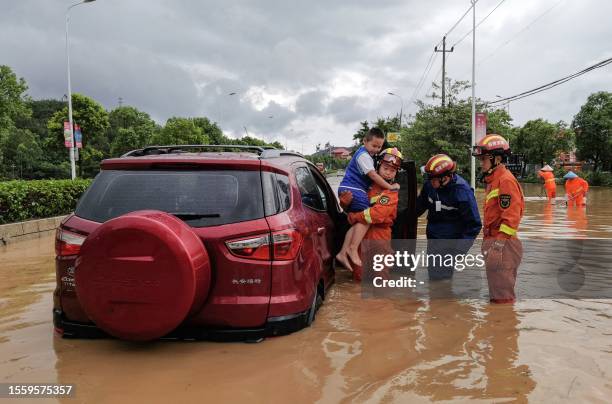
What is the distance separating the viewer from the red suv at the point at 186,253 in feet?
9.80

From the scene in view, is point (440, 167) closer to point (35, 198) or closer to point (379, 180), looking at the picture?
point (379, 180)

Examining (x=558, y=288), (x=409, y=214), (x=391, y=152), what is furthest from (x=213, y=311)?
(x=558, y=288)

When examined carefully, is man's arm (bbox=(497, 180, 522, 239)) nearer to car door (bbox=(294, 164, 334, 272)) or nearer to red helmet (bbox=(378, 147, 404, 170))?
red helmet (bbox=(378, 147, 404, 170))

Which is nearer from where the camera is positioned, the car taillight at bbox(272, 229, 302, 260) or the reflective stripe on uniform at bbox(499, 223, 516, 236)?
the car taillight at bbox(272, 229, 302, 260)

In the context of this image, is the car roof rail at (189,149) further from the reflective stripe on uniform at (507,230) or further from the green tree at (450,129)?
the green tree at (450,129)

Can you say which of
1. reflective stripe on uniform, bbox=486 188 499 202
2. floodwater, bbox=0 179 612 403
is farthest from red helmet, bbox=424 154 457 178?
floodwater, bbox=0 179 612 403

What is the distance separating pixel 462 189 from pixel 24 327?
4.50 meters

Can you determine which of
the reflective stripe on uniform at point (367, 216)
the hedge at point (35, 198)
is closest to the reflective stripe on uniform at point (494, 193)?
the reflective stripe on uniform at point (367, 216)

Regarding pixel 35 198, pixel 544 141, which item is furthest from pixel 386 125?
pixel 35 198

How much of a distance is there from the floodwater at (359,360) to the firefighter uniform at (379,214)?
94 cm

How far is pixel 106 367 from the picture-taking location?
3.12 meters

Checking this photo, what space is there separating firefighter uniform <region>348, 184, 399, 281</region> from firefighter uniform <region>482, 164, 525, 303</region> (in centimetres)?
95

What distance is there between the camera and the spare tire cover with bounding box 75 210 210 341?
297 cm

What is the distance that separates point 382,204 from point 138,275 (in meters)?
2.89
